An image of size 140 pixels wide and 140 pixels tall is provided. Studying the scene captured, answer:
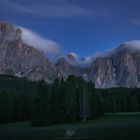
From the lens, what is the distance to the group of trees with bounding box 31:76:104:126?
499 feet

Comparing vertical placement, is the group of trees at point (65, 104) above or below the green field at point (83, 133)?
above

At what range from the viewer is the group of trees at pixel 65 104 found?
152125 millimetres

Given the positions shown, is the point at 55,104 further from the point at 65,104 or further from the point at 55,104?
the point at 65,104

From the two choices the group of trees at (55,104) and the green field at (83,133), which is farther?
the group of trees at (55,104)

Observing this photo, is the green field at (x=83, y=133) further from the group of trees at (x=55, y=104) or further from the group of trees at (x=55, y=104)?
the group of trees at (x=55, y=104)

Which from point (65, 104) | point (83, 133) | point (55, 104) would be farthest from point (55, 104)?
point (83, 133)

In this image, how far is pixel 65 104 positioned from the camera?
159 metres

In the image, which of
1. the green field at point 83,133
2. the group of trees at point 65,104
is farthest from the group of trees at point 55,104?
the green field at point 83,133

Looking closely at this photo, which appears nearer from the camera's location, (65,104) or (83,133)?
(83,133)

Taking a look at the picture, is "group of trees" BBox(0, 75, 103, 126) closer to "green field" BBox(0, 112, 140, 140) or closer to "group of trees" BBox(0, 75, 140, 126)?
"group of trees" BBox(0, 75, 140, 126)

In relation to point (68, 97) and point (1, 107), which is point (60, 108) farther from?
point (1, 107)

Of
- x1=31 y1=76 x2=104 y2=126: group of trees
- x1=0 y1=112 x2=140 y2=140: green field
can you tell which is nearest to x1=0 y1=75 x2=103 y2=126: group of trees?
x1=31 y1=76 x2=104 y2=126: group of trees

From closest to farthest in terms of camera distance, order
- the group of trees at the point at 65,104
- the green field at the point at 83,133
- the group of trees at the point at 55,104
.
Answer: the green field at the point at 83,133, the group of trees at the point at 65,104, the group of trees at the point at 55,104

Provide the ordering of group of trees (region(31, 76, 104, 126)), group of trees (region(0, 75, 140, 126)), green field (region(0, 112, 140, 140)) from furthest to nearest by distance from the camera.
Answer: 1. group of trees (region(0, 75, 140, 126))
2. group of trees (region(31, 76, 104, 126))
3. green field (region(0, 112, 140, 140))
